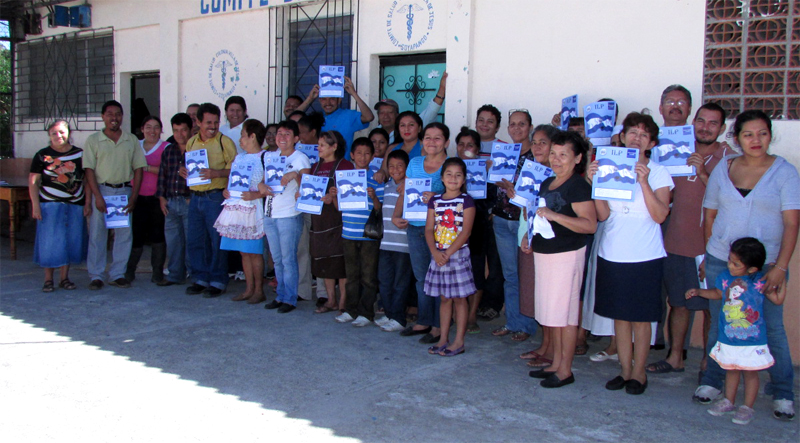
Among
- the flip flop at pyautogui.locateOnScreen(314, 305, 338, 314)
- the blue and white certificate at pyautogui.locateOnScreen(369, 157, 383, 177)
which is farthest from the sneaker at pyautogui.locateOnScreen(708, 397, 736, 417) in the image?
the flip flop at pyautogui.locateOnScreen(314, 305, 338, 314)

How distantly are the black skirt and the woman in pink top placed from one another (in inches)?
198

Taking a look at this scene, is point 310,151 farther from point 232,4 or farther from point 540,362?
point 232,4

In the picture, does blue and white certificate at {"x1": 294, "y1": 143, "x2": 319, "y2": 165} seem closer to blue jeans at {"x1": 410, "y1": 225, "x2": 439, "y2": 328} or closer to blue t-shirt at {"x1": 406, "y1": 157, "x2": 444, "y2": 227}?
blue t-shirt at {"x1": 406, "y1": 157, "x2": 444, "y2": 227}

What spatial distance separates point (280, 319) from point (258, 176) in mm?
1366

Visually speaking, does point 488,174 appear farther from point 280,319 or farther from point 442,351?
point 280,319

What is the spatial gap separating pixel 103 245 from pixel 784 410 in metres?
6.34

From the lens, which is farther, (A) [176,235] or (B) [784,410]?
(A) [176,235]

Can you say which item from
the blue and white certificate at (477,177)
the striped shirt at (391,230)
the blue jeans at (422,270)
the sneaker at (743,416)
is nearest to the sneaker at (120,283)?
the striped shirt at (391,230)

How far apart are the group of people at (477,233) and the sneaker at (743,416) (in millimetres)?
16

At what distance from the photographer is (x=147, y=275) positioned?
7.61 meters

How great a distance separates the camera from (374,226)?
5.32m

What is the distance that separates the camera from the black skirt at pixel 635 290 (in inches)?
151

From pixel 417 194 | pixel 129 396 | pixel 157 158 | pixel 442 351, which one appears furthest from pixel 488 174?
pixel 157 158

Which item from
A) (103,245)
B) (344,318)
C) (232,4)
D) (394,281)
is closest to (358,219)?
(394,281)
